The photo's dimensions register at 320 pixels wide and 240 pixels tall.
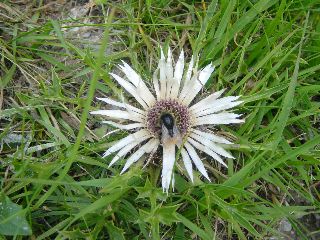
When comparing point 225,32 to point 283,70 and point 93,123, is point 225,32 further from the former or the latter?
point 93,123

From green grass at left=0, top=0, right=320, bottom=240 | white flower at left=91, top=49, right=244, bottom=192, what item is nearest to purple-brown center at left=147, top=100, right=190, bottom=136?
white flower at left=91, top=49, right=244, bottom=192

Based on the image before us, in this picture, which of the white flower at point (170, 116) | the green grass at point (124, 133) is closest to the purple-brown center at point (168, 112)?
the white flower at point (170, 116)

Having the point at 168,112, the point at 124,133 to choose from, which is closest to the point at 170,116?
the point at 168,112

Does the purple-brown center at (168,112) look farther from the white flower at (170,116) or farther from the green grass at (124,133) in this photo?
the green grass at (124,133)

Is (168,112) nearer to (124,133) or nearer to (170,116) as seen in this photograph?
(170,116)
